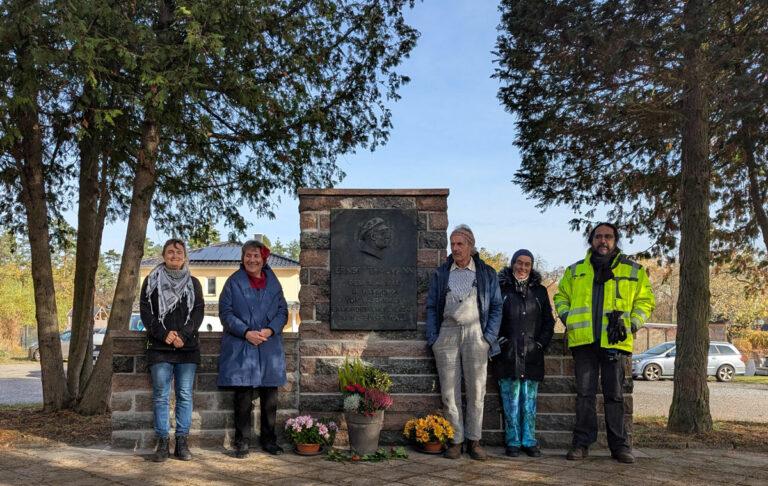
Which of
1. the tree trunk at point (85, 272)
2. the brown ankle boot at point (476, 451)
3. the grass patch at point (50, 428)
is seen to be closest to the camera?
the brown ankle boot at point (476, 451)

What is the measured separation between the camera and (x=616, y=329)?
196 inches

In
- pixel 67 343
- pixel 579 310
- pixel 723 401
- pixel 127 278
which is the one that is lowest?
pixel 723 401

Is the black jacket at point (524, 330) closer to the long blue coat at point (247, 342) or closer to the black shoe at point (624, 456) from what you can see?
the black shoe at point (624, 456)

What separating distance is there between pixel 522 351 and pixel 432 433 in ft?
3.26

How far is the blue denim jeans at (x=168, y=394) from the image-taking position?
5.03 meters

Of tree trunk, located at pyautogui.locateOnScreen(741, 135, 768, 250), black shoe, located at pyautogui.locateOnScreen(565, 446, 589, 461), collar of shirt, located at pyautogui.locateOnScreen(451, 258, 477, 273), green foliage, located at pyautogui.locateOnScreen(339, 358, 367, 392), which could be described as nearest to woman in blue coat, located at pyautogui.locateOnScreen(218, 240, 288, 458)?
green foliage, located at pyautogui.locateOnScreen(339, 358, 367, 392)

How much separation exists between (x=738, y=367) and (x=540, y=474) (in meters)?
17.2

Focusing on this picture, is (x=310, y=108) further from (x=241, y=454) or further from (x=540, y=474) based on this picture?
(x=540, y=474)

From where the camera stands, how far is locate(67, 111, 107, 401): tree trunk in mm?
7873

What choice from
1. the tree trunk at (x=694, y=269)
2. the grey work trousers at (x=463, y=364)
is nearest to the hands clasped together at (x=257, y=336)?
the grey work trousers at (x=463, y=364)

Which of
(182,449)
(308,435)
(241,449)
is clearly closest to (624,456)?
(308,435)

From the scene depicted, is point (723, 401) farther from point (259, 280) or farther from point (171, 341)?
point (171, 341)

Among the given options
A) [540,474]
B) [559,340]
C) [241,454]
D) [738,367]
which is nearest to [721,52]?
[559,340]

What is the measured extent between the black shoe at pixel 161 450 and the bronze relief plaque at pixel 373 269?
164cm
